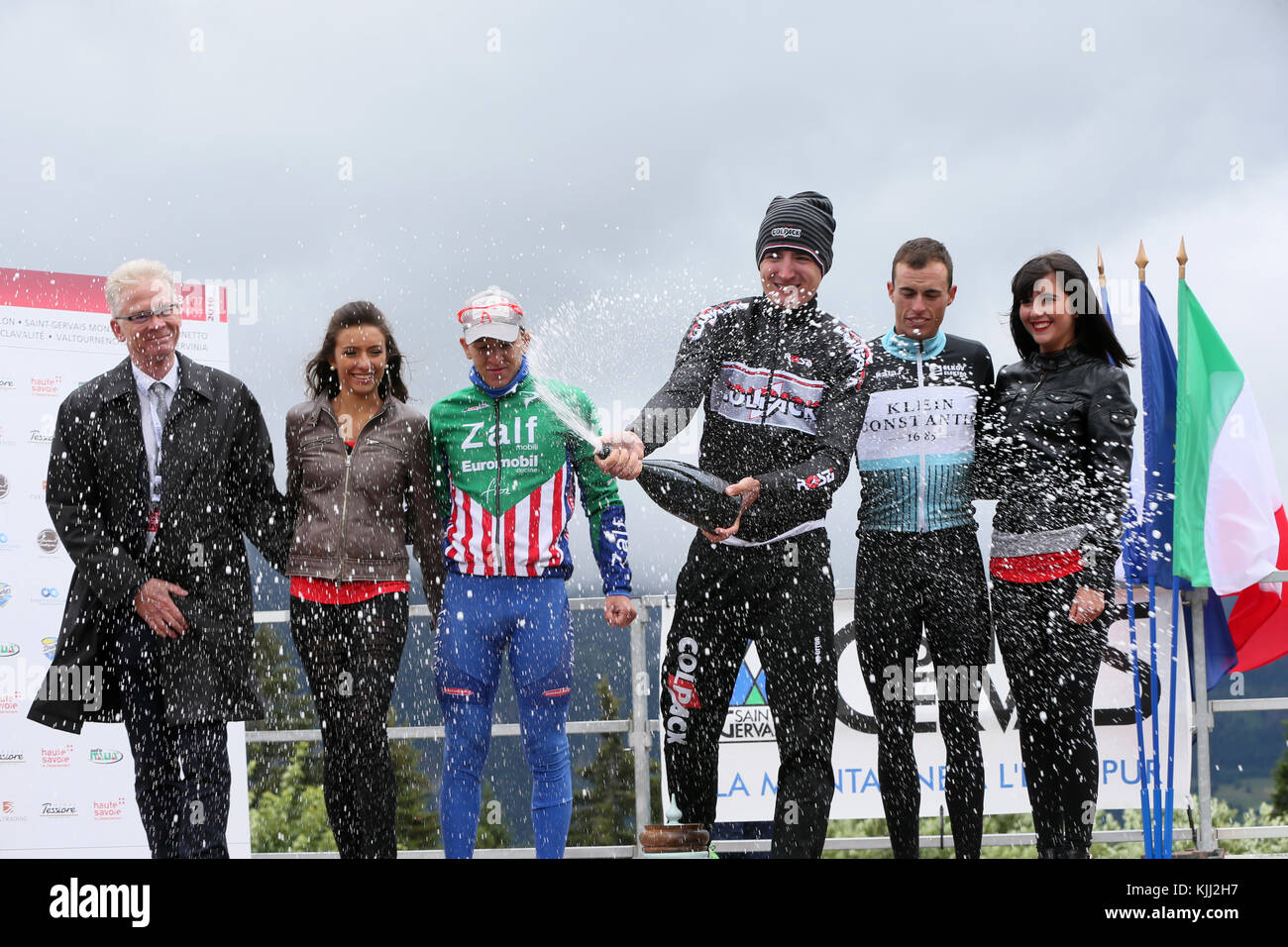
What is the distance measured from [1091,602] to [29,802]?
17.6 ft

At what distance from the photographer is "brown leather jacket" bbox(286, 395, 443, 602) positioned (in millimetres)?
Answer: 3629

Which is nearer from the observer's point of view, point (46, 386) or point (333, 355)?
point (333, 355)

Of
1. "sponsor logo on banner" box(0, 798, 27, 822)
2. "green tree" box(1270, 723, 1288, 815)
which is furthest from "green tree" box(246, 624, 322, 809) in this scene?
"green tree" box(1270, 723, 1288, 815)

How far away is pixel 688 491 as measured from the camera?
10.7 ft

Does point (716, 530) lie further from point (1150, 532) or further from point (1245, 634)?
point (1245, 634)

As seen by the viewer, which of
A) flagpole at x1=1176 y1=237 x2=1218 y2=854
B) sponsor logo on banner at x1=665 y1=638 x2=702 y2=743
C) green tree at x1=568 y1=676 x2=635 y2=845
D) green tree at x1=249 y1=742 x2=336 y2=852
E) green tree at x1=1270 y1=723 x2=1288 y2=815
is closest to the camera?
sponsor logo on banner at x1=665 y1=638 x2=702 y2=743

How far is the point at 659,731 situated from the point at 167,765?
8.50ft

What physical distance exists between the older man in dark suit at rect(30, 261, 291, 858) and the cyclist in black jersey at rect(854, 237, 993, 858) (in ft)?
6.60

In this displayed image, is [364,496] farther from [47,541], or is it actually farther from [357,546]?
[47,541]

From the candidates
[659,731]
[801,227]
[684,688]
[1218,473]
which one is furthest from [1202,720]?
[801,227]

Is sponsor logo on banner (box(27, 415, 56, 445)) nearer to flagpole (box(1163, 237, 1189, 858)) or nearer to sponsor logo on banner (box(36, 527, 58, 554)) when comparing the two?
sponsor logo on banner (box(36, 527, 58, 554))

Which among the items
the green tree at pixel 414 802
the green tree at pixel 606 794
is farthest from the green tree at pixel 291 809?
the green tree at pixel 606 794

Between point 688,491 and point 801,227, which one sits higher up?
point 801,227
